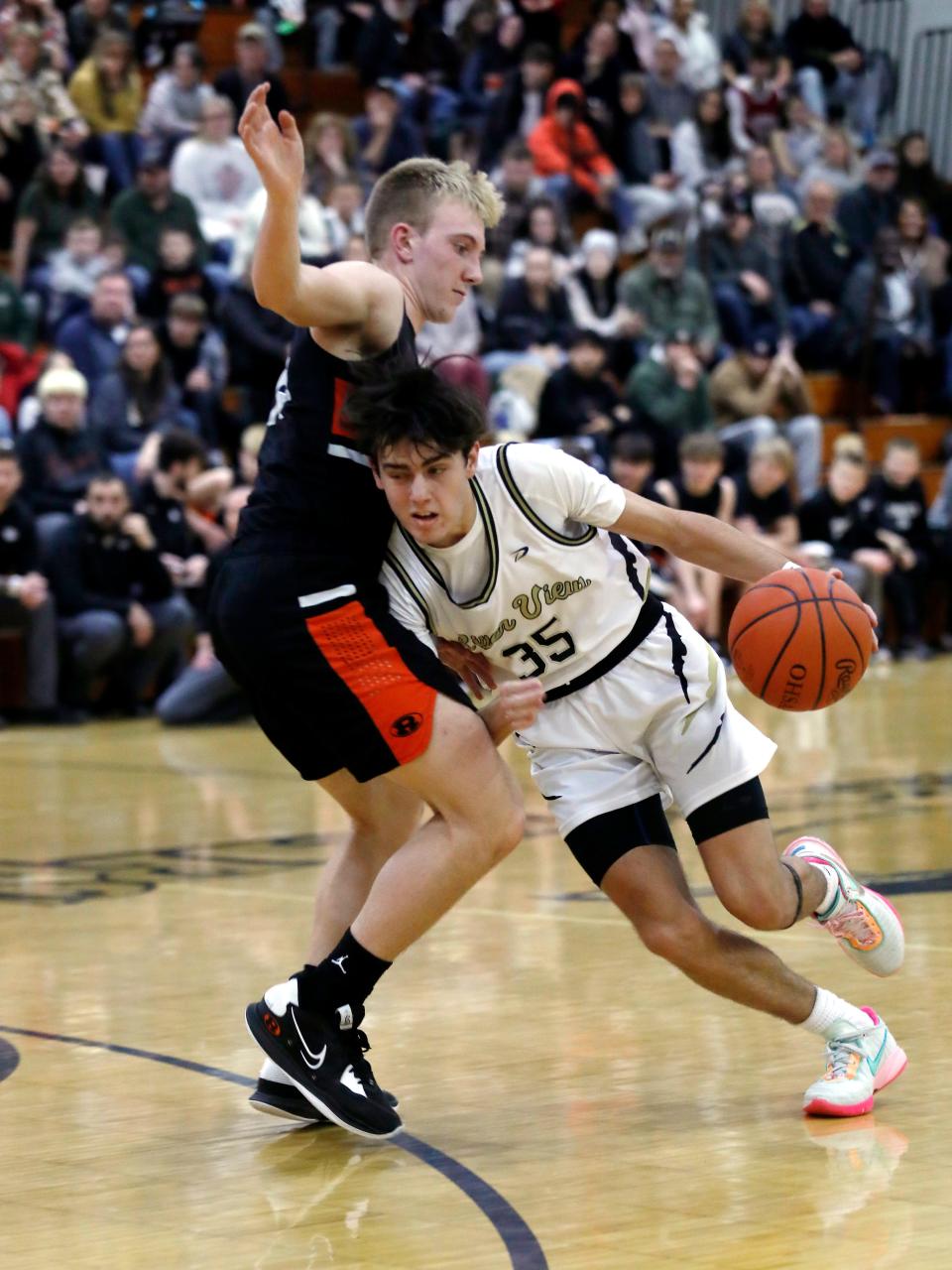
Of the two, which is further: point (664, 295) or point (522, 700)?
point (664, 295)

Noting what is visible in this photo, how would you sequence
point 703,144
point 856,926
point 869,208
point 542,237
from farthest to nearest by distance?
point 869,208, point 703,144, point 542,237, point 856,926

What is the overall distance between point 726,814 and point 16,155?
38.1 feet

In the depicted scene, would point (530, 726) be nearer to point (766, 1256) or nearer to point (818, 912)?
point (818, 912)

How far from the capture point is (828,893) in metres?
4.58

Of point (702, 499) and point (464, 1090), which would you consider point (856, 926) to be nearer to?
point (464, 1090)

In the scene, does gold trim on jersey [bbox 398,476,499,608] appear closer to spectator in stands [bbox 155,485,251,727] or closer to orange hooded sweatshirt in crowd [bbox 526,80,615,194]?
spectator in stands [bbox 155,485,251,727]

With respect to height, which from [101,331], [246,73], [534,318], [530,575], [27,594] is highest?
[246,73]

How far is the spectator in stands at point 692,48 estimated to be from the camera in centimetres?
2008

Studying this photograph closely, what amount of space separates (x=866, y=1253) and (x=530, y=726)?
1446 mm

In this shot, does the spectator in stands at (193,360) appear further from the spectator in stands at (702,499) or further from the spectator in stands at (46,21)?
the spectator in stands at (702,499)

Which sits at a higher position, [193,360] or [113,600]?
[193,360]

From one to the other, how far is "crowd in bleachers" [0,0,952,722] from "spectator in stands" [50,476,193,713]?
0.02 meters

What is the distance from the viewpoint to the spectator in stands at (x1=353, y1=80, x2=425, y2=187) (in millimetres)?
16656

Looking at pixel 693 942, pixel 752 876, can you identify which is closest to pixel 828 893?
pixel 752 876
